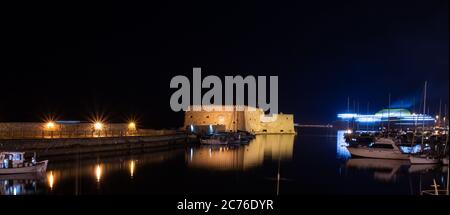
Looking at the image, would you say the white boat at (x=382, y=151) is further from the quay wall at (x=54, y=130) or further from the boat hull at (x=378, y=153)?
the quay wall at (x=54, y=130)

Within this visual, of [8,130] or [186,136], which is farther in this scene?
[186,136]

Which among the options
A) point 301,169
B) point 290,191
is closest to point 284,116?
point 301,169

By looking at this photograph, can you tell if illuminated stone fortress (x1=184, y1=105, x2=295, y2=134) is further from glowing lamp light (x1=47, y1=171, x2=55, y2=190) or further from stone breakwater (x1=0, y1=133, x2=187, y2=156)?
glowing lamp light (x1=47, y1=171, x2=55, y2=190)

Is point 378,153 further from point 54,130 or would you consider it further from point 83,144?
point 54,130

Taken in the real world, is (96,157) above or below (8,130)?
below

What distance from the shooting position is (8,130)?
17.7 metres

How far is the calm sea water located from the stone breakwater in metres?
0.66

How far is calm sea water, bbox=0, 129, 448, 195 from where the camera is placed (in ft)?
39.2

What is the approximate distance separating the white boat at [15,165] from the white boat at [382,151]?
14960mm

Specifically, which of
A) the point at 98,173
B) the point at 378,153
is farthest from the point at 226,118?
the point at 98,173

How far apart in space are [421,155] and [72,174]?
46.6 ft

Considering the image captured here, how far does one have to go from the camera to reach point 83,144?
1953 centimetres

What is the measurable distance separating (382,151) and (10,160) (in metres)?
15.9

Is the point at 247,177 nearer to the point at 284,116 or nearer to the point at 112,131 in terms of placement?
the point at 112,131
